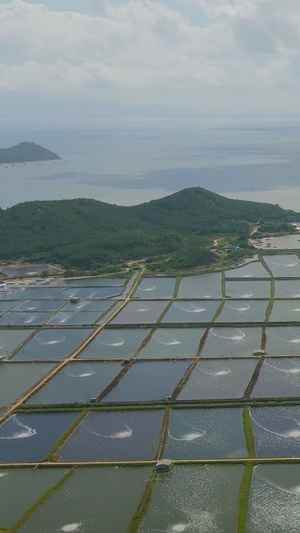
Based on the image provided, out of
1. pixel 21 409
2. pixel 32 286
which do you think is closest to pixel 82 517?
pixel 21 409

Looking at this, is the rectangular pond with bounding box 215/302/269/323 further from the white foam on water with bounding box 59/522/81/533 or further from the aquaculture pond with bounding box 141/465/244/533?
the white foam on water with bounding box 59/522/81/533

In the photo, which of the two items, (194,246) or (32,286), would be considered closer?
(32,286)

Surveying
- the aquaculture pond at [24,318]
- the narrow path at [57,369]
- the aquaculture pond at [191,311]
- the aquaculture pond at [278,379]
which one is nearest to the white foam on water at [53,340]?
the narrow path at [57,369]

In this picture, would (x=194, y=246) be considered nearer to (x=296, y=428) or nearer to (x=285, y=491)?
(x=296, y=428)

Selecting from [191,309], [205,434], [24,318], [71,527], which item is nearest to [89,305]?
[24,318]

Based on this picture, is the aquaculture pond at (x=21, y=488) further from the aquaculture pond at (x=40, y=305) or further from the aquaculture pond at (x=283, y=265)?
the aquaculture pond at (x=283, y=265)
